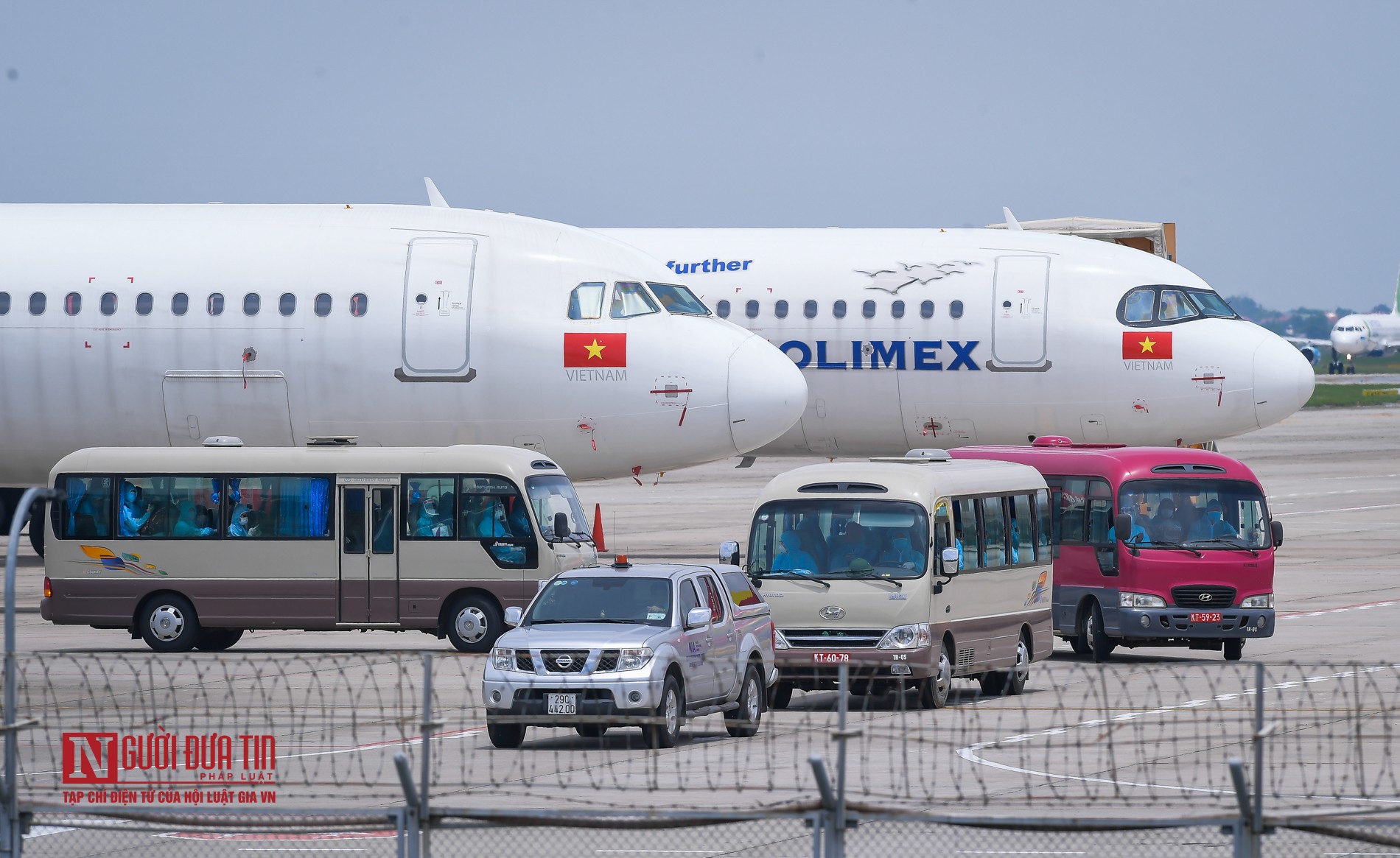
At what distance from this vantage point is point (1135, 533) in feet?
88.3

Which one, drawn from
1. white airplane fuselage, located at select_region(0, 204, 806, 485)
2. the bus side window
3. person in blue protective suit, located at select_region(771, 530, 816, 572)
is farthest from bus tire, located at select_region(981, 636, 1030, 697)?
white airplane fuselage, located at select_region(0, 204, 806, 485)

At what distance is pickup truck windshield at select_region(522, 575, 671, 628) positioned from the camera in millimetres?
19781

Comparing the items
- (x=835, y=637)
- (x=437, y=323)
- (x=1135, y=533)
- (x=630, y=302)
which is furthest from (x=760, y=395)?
(x=835, y=637)

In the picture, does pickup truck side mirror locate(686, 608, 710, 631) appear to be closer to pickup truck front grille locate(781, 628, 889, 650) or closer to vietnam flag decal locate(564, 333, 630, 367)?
pickup truck front grille locate(781, 628, 889, 650)

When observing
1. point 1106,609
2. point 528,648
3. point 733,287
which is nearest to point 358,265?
point 733,287

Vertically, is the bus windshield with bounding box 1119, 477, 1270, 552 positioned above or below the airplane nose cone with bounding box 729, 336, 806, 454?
below

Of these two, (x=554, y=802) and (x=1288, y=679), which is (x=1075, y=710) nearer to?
(x=1288, y=679)

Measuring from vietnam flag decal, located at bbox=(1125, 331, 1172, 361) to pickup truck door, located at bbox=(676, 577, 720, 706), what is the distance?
2011 centimetres

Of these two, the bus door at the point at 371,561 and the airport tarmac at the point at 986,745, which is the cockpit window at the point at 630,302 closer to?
the airport tarmac at the point at 986,745

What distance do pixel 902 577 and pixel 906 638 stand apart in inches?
32.7

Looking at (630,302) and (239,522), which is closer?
(239,522)

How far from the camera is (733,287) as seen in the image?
40406mm

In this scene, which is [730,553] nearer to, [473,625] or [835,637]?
[835,637]

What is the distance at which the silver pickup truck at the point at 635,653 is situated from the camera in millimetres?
18297
